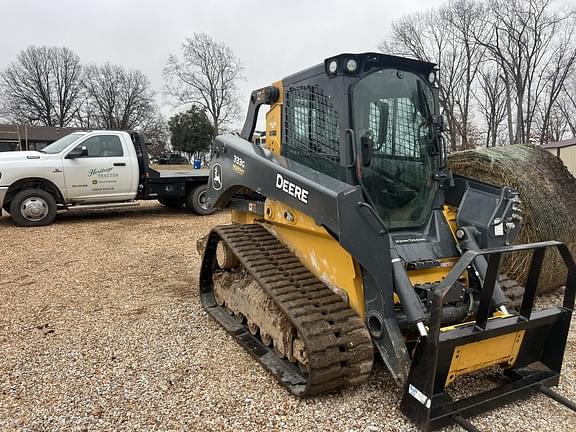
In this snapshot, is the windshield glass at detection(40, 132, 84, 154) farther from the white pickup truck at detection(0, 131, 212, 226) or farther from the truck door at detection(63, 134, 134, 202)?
the truck door at detection(63, 134, 134, 202)

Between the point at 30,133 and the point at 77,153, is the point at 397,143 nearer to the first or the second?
the point at 77,153

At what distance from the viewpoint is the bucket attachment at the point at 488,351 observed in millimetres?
2480

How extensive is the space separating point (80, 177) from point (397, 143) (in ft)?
25.2

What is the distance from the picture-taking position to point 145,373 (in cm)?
326

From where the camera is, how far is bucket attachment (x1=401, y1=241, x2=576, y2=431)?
2.48 meters

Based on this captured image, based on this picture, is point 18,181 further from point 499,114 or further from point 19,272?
point 499,114

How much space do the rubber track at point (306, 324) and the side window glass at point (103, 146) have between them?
21.5ft

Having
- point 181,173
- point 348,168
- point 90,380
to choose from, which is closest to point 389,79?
point 348,168

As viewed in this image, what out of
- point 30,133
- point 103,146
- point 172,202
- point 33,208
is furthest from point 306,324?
point 30,133

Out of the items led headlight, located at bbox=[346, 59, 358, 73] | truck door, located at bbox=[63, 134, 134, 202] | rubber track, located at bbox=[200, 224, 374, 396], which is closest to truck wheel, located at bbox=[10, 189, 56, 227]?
truck door, located at bbox=[63, 134, 134, 202]

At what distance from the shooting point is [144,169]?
9.82m

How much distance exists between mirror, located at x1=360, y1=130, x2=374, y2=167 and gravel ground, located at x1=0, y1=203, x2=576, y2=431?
4.95 feet

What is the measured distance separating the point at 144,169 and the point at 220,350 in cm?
702

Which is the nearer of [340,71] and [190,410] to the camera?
[190,410]
